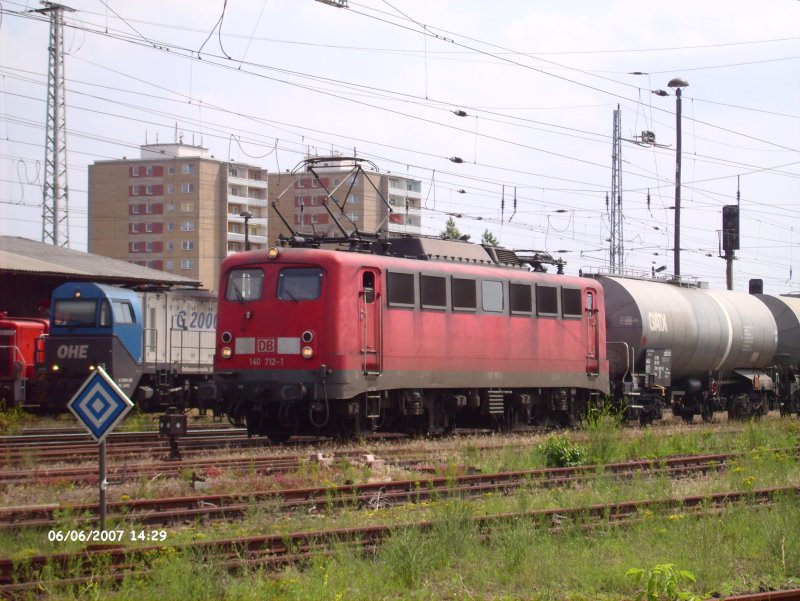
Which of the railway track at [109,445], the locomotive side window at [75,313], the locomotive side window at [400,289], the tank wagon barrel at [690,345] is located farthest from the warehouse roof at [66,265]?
the tank wagon barrel at [690,345]

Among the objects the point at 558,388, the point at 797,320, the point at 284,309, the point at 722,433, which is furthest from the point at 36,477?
the point at 797,320

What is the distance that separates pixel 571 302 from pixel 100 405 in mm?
15594

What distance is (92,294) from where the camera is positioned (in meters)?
27.3

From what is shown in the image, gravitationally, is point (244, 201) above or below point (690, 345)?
above

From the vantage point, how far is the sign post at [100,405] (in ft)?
34.3

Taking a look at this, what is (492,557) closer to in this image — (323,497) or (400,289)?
(323,497)

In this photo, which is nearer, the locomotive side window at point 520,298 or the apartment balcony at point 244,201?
the locomotive side window at point 520,298

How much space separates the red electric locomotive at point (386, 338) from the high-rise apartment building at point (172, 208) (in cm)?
7182

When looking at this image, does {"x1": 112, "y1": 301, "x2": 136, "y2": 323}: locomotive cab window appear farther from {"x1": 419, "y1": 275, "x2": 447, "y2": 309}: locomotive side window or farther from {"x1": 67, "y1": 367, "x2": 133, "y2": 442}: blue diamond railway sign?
{"x1": 67, "y1": 367, "x2": 133, "y2": 442}: blue diamond railway sign

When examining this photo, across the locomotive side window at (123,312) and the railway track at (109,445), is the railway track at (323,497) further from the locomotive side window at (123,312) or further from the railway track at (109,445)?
the locomotive side window at (123,312)

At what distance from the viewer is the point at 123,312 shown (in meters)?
27.6

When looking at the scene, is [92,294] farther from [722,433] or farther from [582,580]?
[582,580]

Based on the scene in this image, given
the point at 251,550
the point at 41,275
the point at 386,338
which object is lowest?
the point at 251,550

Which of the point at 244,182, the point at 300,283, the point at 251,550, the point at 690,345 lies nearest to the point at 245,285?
the point at 300,283
